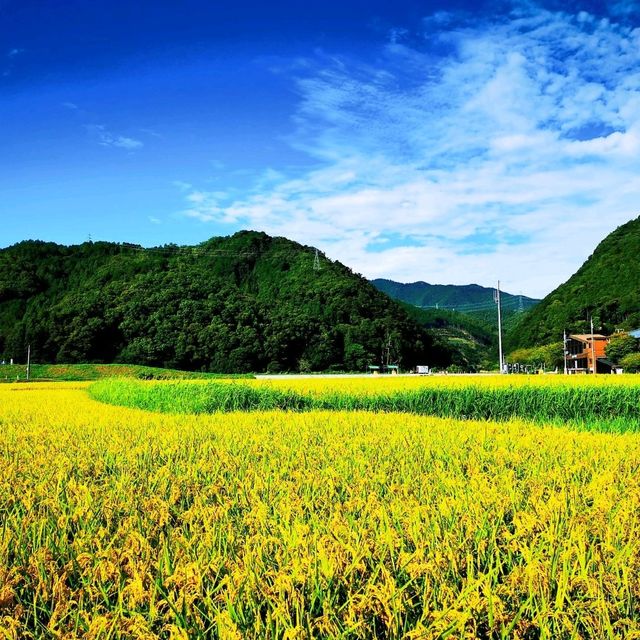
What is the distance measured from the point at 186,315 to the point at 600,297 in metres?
53.3

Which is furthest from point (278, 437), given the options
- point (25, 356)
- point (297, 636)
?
point (25, 356)

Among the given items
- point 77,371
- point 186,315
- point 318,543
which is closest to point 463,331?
point 186,315

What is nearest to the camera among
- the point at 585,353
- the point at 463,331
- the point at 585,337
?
the point at 585,337

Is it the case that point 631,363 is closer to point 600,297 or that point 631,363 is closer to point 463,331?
point 600,297

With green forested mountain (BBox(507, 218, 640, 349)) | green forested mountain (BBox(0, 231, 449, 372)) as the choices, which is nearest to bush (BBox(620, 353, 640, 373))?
green forested mountain (BBox(507, 218, 640, 349))

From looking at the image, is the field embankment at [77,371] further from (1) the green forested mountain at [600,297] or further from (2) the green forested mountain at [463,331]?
(2) the green forested mountain at [463,331]

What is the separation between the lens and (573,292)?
75.6 m

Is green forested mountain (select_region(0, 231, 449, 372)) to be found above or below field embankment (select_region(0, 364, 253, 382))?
above

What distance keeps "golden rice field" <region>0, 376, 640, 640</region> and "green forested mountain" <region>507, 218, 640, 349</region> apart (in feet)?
218

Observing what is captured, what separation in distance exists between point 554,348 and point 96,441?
210 feet

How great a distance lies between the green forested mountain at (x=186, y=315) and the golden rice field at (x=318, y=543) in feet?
174

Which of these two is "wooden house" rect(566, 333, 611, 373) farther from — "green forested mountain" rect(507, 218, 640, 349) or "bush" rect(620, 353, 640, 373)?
"bush" rect(620, 353, 640, 373)

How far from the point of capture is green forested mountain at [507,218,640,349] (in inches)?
2623

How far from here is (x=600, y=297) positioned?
232ft
